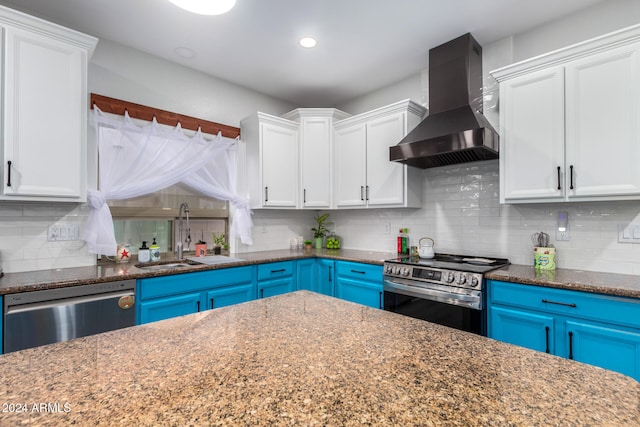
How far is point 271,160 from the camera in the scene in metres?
3.57

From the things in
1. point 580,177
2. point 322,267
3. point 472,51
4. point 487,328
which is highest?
point 472,51

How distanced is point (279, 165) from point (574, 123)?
8.50ft

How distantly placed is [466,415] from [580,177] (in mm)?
2180

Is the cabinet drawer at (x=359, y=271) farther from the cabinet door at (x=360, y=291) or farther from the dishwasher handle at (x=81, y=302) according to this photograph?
the dishwasher handle at (x=81, y=302)

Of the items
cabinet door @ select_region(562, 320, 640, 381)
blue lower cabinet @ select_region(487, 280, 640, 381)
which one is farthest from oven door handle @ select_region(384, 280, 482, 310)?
cabinet door @ select_region(562, 320, 640, 381)

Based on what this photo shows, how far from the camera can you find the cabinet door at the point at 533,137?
225 cm

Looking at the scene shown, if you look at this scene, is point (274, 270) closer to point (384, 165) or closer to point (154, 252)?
point (154, 252)

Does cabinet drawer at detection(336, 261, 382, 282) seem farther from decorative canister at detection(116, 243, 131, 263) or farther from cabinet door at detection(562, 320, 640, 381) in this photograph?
decorative canister at detection(116, 243, 131, 263)

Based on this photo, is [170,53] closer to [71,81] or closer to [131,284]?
[71,81]

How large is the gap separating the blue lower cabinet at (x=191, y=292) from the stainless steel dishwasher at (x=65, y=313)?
0.30ft

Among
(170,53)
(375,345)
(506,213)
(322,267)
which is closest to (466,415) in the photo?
(375,345)

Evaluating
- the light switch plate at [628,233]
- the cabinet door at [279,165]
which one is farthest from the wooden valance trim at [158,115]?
Result: the light switch plate at [628,233]

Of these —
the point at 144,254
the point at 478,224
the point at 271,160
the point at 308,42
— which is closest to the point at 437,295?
the point at 478,224

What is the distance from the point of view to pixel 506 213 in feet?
9.16
